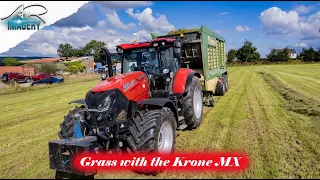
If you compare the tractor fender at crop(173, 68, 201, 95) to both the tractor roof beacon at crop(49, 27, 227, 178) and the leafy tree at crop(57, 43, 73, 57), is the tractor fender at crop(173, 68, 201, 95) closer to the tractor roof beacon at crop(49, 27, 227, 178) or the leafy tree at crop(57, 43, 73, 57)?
the tractor roof beacon at crop(49, 27, 227, 178)

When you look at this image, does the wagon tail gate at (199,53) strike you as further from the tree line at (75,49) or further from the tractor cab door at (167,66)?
the tree line at (75,49)

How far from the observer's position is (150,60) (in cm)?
600

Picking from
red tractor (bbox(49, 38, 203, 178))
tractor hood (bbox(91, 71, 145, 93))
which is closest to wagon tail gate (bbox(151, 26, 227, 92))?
red tractor (bbox(49, 38, 203, 178))

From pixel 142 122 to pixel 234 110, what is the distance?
5318 millimetres

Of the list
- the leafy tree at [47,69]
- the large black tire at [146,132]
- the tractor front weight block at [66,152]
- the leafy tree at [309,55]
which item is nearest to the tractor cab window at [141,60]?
the large black tire at [146,132]

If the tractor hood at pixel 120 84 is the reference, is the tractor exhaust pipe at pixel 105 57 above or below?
above

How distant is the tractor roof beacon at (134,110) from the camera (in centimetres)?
404

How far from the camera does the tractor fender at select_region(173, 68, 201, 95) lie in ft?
20.0

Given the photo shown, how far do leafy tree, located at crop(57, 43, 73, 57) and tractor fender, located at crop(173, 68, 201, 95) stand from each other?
105135 millimetres

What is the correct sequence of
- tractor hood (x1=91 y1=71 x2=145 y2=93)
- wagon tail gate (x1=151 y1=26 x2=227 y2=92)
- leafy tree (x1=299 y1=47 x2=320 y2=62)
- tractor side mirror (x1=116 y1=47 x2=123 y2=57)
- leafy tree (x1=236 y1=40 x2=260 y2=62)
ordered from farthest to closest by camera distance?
leafy tree (x1=236 y1=40 x2=260 y2=62)
leafy tree (x1=299 y1=47 x2=320 y2=62)
wagon tail gate (x1=151 y1=26 x2=227 y2=92)
tractor side mirror (x1=116 y1=47 x2=123 y2=57)
tractor hood (x1=91 y1=71 x2=145 y2=93)

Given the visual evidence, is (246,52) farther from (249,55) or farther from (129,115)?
(129,115)

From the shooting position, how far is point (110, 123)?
424 cm

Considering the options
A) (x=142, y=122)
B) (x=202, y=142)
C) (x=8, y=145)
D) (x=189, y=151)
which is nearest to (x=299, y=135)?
(x=202, y=142)

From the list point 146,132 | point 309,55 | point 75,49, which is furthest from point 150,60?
point 75,49
